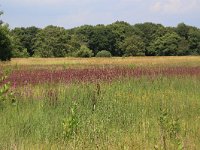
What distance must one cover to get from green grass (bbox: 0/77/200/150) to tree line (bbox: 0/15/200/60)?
71709 millimetres

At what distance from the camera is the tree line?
8944cm

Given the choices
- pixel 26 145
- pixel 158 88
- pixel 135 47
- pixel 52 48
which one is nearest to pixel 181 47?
pixel 135 47

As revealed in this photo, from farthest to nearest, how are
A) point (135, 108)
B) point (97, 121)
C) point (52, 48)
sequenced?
point (52, 48) < point (135, 108) < point (97, 121)

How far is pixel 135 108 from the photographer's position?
27.9 ft

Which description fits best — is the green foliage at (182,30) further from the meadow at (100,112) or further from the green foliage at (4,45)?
the meadow at (100,112)

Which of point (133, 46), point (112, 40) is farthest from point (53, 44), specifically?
point (112, 40)

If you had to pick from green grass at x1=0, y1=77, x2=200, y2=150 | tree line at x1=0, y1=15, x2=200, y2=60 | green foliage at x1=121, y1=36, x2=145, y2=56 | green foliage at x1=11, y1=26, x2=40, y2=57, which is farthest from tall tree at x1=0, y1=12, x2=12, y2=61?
green foliage at x1=11, y1=26, x2=40, y2=57

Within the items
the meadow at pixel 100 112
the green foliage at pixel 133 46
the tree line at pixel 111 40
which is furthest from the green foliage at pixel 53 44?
the meadow at pixel 100 112

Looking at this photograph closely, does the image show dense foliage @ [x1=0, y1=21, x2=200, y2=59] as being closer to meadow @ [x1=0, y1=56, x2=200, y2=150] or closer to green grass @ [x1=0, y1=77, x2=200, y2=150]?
meadow @ [x1=0, y1=56, x2=200, y2=150]

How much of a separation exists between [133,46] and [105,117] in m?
85.8

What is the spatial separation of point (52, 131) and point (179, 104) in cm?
377

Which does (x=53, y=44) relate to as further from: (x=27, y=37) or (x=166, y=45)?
(x=166, y=45)

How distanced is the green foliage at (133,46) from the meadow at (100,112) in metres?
80.6

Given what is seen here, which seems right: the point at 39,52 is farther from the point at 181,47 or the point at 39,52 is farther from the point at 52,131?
the point at 52,131
